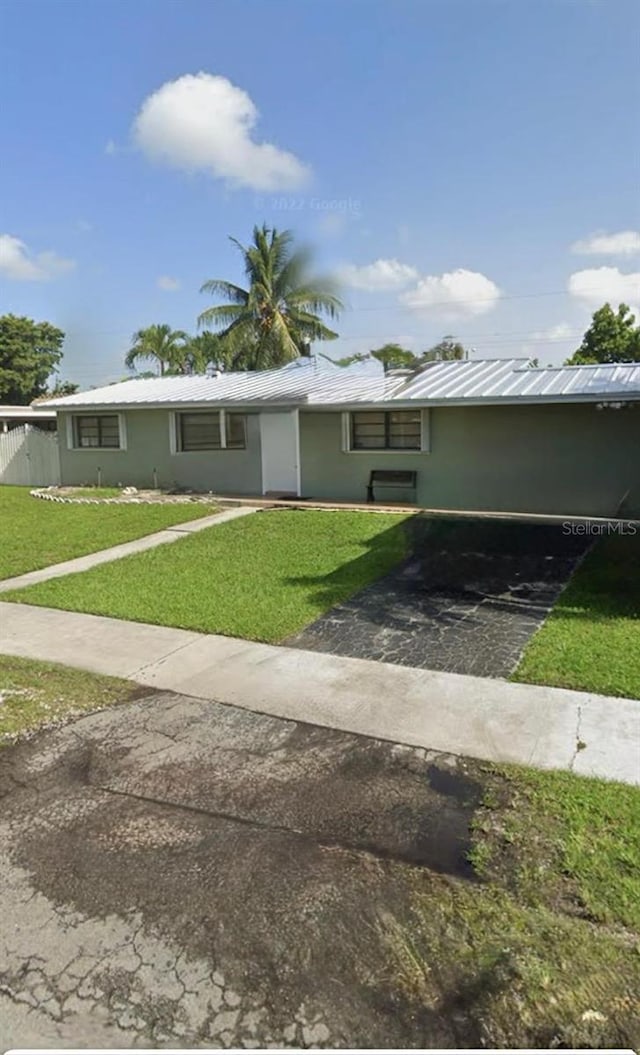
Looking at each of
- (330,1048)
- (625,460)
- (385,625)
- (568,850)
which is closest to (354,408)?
(625,460)

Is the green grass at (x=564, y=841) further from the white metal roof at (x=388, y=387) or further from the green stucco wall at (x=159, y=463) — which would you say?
the green stucco wall at (x=159, y=463)

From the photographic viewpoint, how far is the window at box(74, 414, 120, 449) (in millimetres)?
18016

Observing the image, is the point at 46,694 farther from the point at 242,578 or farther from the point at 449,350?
the point at 449,350

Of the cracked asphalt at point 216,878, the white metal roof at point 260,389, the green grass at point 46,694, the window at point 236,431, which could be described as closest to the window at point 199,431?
the window at point 236,431

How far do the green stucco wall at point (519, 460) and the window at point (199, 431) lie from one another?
9.66ft

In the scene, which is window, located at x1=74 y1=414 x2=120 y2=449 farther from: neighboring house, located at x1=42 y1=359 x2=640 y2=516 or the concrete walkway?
the concrete walkway

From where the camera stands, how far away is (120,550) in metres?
10.5

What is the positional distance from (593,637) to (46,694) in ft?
16.0

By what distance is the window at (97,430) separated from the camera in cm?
1802

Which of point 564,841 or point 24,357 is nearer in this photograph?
point 564,841

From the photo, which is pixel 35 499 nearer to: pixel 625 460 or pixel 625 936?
pixel 625 460

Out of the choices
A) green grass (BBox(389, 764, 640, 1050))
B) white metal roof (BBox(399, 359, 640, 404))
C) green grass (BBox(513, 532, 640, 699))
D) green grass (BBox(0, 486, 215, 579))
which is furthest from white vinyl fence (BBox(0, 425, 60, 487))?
green grass (BBox(389, 764, 640, 1050))

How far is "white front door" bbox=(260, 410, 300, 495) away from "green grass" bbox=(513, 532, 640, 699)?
8.16 meters

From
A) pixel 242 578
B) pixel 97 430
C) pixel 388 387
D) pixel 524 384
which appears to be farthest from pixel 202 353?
pixel 242 578
